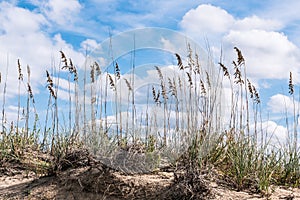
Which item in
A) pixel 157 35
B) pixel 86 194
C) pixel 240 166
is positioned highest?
pixel 157 35

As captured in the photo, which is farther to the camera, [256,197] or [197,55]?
[197,55]

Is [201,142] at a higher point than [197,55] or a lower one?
lower

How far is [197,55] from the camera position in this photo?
5141mm

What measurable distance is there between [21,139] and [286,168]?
380cm

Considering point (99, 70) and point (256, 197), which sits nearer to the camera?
point (256, 197)

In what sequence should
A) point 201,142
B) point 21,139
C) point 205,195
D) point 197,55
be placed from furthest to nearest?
1. point 21,139
2. point 197,55
3. point 201,142
4. point 205,195

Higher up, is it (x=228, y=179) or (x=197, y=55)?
(x=197, y=55)

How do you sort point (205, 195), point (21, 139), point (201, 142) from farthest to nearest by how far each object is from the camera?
point (21, 139) < point (201, 142) < point (205, 195)

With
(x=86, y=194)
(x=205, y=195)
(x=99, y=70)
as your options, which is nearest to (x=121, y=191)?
(x=86, y=194)

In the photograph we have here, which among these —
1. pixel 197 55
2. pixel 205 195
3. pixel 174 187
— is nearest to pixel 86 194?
pixel 174 187

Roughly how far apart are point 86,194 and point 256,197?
6.05 feet

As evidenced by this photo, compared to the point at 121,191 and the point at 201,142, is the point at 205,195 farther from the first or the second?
the point at 121,191

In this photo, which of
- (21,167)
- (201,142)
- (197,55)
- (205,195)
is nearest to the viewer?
(205,195)

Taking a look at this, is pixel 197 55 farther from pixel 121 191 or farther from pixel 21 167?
pixel 21 167
